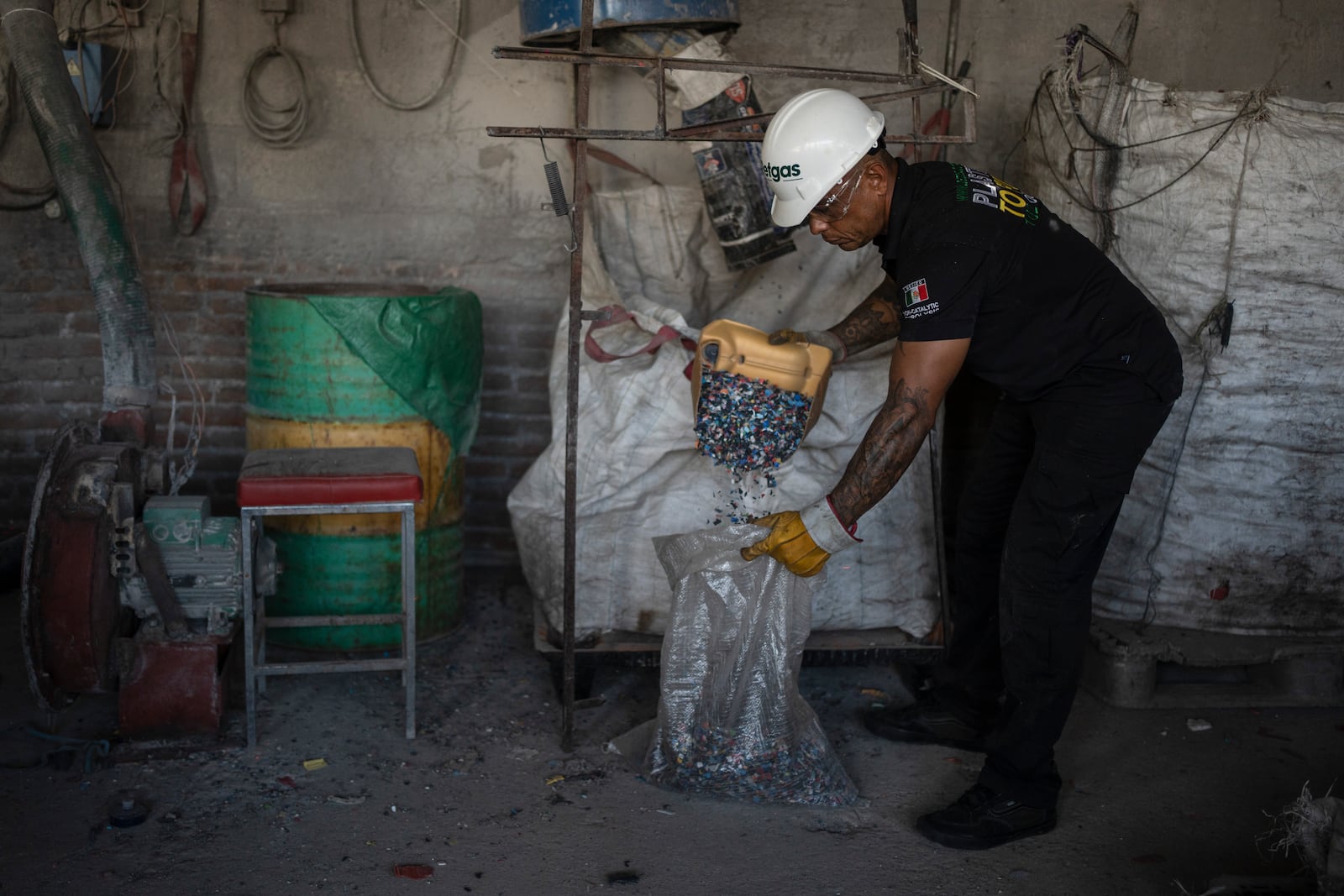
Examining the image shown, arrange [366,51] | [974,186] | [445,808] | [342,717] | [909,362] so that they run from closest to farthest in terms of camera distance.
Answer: [909,362] < [974,186] < [445,808] < [342,717] < [366,51]

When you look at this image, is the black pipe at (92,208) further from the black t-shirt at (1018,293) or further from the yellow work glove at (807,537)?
the black t-shirt at (1018,293)

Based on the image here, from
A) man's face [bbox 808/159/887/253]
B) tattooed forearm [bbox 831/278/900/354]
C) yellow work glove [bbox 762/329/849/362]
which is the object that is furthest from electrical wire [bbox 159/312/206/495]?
man's face [bbox 808/159/887/253]

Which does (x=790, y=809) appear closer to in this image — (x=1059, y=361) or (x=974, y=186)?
(x=1059, y=361)

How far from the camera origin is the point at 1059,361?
2.46m

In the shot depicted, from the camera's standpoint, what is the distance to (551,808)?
8.64 feet

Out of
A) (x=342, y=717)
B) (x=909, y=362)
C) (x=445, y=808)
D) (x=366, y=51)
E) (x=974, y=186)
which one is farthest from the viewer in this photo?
(x=366, y=51)

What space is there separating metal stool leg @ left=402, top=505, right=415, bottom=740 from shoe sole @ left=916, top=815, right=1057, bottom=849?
128 cm

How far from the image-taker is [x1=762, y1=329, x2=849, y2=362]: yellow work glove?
283 centimetres

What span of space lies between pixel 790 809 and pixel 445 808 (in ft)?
2.59

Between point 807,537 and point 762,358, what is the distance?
1.91 ft

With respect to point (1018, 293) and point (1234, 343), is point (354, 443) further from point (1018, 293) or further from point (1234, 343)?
point (1234, 343)

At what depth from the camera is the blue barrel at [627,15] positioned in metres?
2.89

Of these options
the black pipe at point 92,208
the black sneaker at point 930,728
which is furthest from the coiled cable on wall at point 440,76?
the black sneaker at point 930,728

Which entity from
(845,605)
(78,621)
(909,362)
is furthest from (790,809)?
(78,621)
